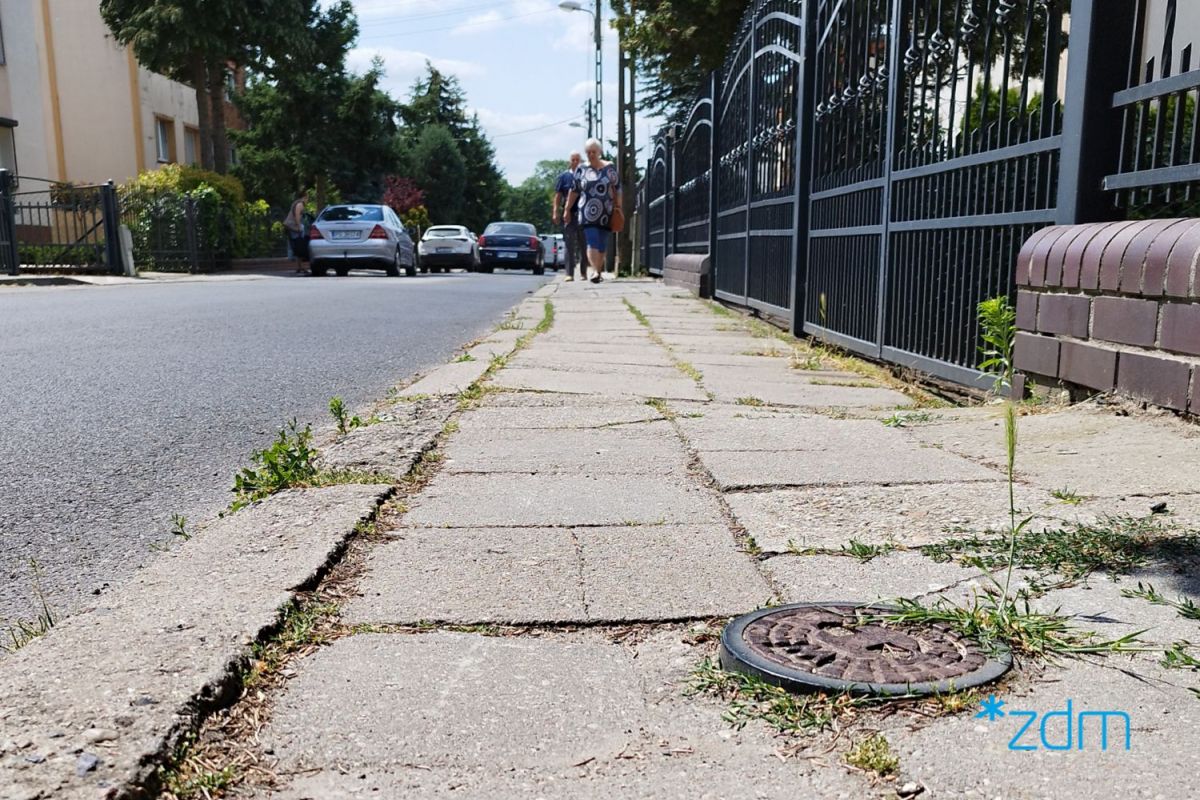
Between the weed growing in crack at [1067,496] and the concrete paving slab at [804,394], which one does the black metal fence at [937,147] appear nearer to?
the concrete paving slab at [804,394]

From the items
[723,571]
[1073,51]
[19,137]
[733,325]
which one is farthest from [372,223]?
[723,571]

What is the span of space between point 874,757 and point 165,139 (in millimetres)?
35345

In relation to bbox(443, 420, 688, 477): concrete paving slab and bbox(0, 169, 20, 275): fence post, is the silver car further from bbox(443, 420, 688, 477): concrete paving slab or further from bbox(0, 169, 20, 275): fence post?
bbox(443, 420, 688, 477): concrete paving slab

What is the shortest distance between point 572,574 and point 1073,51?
2.67 meters

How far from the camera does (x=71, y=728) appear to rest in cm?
131

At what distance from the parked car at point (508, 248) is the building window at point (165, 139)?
1038cm

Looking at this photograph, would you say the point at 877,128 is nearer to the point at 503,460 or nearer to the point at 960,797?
the point at 503,460

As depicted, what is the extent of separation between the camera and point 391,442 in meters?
3.18

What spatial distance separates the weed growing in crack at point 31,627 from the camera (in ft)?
5.73

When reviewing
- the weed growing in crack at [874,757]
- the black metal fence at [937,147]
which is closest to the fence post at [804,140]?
the black metal fence at [937,147]

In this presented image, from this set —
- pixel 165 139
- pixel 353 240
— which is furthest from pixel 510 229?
pixel 165 139

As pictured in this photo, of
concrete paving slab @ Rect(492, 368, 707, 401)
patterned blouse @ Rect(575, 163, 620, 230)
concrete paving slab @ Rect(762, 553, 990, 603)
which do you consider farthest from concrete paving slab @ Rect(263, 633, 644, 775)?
patterned blouse @ Rect(575, 163, 620, 230)

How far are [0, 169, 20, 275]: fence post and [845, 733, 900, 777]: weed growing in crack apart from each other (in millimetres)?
19948

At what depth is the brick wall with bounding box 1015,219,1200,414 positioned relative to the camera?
289 cm
